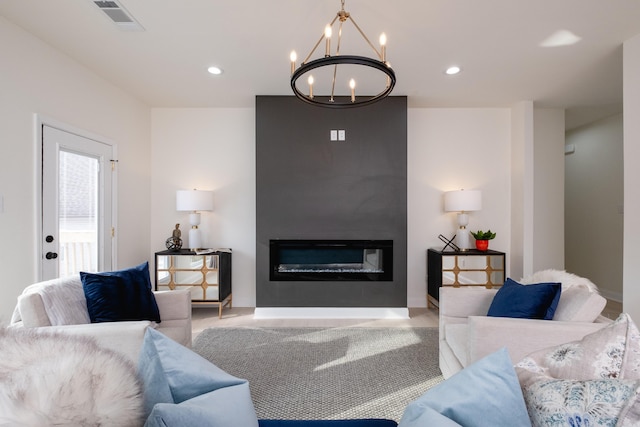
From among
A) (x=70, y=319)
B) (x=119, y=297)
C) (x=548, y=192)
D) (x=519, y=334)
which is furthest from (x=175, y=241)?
(x=548, y=192)

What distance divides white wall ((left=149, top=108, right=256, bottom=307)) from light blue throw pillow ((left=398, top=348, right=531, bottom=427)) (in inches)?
138

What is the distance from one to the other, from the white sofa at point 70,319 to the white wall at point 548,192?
4.59 meters

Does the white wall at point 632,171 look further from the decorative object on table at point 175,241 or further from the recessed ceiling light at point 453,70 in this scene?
the decorative object on table at point 175,241

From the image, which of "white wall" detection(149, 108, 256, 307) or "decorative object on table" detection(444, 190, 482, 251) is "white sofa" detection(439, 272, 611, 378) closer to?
"decorative object on table" detection(444, 190, 482, 251)

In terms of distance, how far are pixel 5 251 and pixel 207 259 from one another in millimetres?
1692

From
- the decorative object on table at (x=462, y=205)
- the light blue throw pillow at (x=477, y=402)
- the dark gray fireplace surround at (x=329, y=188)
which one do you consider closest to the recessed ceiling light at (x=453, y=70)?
the dark gray fireplace surround at (x=329, y=188)

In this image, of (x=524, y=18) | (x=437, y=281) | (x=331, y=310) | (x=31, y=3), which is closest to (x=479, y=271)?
(x=437, y=281)

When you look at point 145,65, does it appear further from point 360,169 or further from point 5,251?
point 360,169

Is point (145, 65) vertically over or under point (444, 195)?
over

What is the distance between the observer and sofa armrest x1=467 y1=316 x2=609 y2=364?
149cm

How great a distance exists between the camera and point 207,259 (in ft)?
11.7

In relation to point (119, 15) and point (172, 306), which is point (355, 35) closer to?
point (119, 15)

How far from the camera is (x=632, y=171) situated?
2496 mm

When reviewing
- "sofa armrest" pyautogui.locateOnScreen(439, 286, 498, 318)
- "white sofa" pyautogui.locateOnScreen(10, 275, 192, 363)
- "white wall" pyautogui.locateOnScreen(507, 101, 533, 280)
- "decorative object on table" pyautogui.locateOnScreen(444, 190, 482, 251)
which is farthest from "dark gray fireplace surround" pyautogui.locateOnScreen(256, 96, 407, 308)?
"white sofa" pyautogui.locateOnScreen(10, 275, 192, 363)
